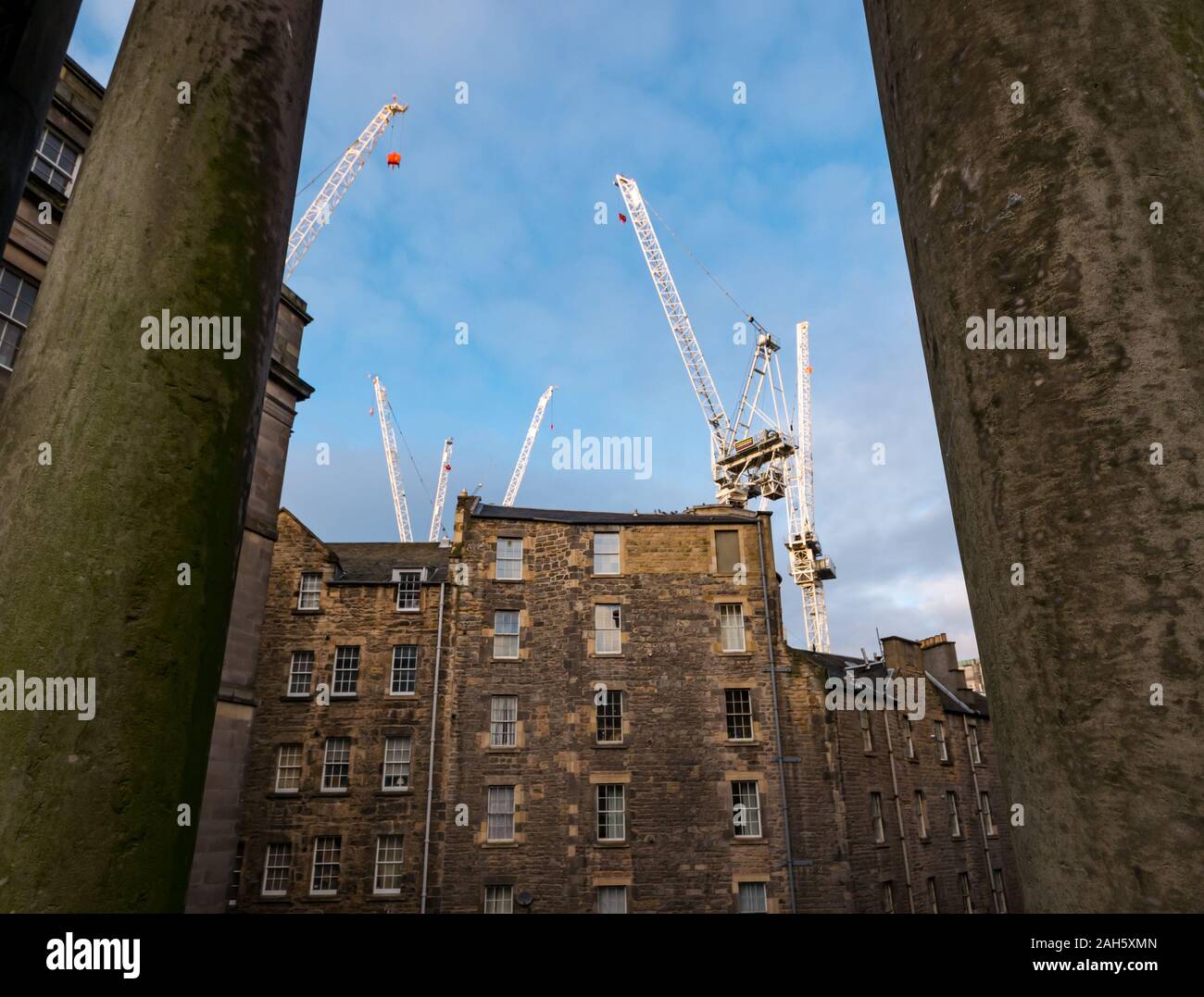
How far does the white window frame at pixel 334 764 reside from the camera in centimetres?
2695

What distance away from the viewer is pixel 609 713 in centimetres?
2764

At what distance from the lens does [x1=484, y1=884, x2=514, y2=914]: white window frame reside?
25281 mm

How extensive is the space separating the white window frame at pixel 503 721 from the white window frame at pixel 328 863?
6.40 meters

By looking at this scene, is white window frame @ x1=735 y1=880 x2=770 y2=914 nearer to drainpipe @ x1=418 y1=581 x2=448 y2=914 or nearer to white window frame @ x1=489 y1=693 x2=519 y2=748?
white window frame @ x1=489 y1=693 x2=519 y2=748

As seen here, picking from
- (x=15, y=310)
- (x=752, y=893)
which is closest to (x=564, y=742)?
(x=752, y=893)

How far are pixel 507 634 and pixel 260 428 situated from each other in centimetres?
1806

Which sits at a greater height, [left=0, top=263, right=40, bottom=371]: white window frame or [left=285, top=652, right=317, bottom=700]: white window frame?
[left=0, top=263, right=40, bottom=371]: white window frame

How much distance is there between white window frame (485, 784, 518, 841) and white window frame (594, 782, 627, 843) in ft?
9.94

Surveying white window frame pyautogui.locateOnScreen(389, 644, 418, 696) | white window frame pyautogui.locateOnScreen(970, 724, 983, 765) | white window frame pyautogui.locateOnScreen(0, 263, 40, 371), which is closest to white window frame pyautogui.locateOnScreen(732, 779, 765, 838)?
white window frame pyautogui.locateOnScreen(389, 644, 418, 696)

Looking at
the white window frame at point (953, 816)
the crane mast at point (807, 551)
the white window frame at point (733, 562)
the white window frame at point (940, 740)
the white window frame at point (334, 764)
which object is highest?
the crane mast at point (807, 551)

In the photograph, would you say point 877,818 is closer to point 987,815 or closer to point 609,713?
point 987,815

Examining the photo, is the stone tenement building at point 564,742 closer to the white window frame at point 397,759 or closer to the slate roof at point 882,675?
the white window frame at point 397,759

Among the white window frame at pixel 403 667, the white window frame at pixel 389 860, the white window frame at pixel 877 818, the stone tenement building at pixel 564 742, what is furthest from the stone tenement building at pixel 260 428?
the white window frame at pixel 877 818

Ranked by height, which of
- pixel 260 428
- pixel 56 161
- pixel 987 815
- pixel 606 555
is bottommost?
pixel 987 815
